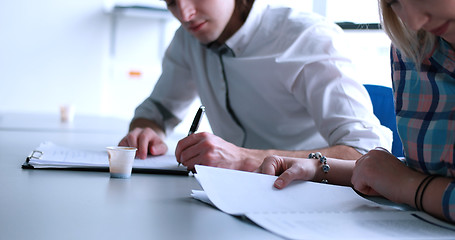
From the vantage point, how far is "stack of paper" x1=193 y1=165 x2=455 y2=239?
2.19 ft

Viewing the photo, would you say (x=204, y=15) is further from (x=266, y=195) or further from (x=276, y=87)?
(x=266, y=195)

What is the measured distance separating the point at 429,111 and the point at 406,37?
0.45 feet

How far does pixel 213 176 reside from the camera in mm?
919

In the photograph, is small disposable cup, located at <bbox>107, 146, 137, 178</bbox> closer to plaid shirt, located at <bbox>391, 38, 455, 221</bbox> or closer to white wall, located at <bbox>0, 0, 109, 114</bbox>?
plaid shirt, located at <bbox>391, 38, 455, 221</bbox>

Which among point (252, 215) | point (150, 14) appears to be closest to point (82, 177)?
point (252, 215)

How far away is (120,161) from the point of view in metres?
1.08

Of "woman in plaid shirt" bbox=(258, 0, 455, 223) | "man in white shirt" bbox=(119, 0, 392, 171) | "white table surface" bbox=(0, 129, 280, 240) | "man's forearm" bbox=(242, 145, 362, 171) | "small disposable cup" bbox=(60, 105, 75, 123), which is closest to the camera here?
"white table surface" bbox=(0, 129, 280, 240)

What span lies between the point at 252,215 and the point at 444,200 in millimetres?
288

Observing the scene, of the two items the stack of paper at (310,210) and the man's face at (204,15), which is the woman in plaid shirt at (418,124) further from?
the man's face at (204,15)

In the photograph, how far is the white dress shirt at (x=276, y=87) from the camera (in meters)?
1.44

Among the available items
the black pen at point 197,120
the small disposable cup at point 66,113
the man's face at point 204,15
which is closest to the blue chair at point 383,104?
the man's face at point 204,15

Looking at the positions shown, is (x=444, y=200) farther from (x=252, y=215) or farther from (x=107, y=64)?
(x=107, y=64)

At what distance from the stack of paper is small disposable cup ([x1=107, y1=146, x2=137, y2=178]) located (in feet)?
0.69

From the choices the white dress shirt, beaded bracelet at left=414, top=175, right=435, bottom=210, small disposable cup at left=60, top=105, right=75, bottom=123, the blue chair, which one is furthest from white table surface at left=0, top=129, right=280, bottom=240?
small disposable cup at left=60, top=105, right=75, bottom=123
